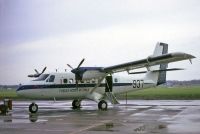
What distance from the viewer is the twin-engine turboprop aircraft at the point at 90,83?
2339 centimetres

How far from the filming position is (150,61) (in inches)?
910

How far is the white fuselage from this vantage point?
23.6 m

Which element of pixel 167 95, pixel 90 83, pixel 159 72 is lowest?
pixel 167 95

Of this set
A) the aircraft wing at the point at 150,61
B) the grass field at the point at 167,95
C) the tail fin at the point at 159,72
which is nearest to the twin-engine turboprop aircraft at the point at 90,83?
the aircraft wing at the point at 150,61

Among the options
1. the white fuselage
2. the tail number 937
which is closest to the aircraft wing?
the white fuselage

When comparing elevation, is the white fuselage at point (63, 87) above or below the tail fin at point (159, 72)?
below

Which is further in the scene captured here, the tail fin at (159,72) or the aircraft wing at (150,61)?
the tail fin at (159,72)

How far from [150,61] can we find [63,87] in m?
6.88

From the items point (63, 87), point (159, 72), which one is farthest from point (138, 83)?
point (63, 87)

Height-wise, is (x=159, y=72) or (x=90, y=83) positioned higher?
(x=159, y=72)

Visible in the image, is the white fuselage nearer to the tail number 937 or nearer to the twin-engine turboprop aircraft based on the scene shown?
the twin-engine turboprop aircraft

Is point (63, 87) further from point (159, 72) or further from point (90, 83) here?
point (159, 72)

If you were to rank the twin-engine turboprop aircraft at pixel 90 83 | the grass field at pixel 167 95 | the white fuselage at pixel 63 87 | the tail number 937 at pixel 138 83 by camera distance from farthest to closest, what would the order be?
the grass field at pixel 167 95
the tail number 937 at pixel 138 83
the white fuselage at pixel 63 87
the twin-engine turboprop aircraft at pixel 90 83

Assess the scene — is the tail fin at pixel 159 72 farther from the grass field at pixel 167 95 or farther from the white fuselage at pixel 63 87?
the grass field at pixel 167 95
